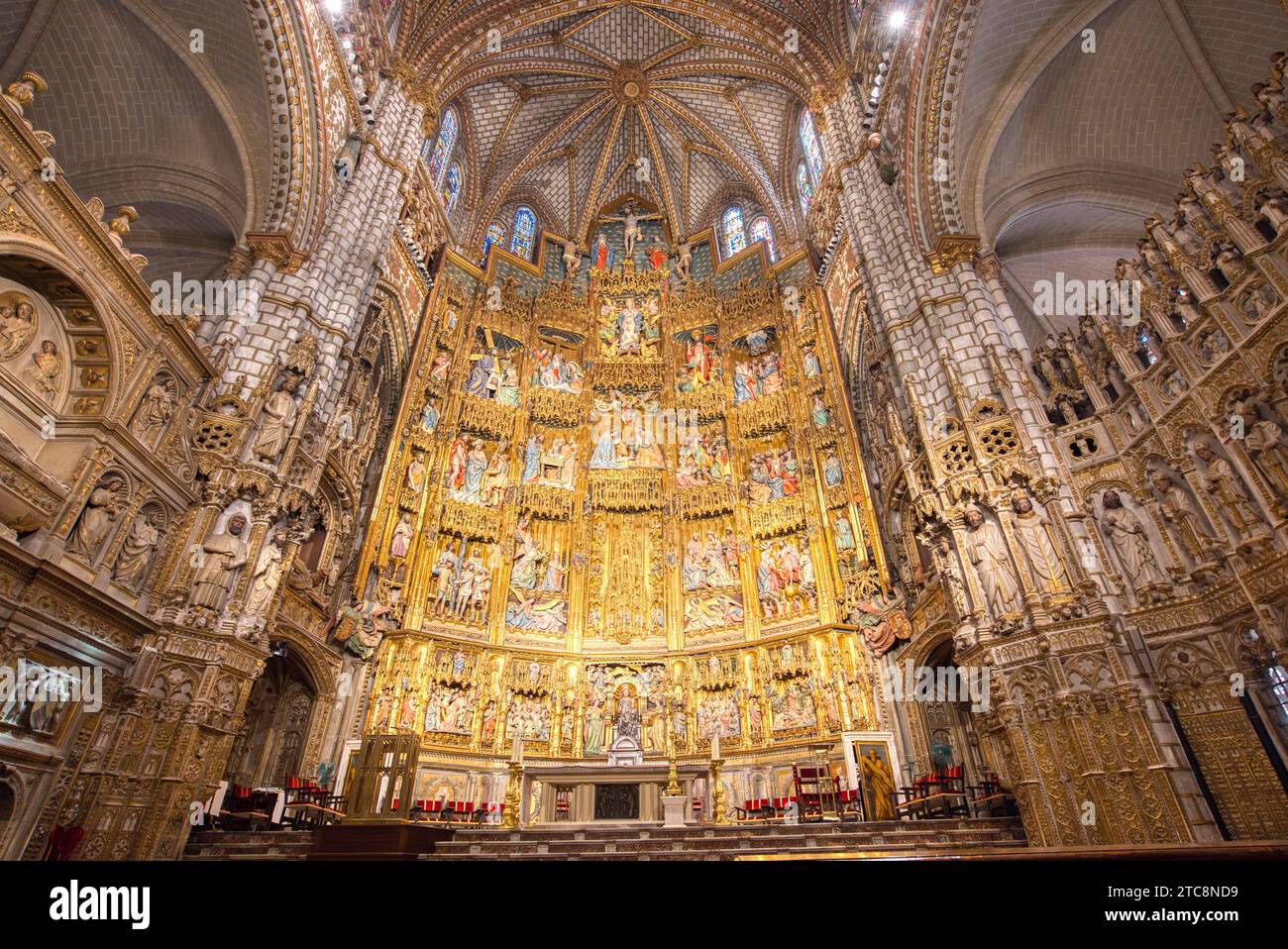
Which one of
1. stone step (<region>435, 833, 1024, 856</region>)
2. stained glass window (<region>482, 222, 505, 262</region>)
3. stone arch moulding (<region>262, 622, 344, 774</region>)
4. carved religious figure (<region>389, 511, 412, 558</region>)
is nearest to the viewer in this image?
stone step (<region>435, 833, 1024, 856</region>)

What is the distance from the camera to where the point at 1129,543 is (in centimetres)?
1020

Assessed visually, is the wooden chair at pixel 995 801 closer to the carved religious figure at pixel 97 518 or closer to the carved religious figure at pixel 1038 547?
the carved religious figure at pixel 1038 547

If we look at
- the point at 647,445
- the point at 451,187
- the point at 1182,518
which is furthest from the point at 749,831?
the point at 451,187

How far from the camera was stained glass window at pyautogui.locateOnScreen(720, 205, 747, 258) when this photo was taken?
27.4 m

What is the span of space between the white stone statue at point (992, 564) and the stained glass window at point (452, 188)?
21179mm

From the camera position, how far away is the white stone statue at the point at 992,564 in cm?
1033

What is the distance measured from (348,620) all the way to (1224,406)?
17.1 metres

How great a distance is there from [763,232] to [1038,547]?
2007cm

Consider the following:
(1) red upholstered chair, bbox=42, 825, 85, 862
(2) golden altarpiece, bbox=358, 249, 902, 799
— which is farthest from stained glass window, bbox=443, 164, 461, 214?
(1) red upholstered chair, bbox=42, 825, 85, 862

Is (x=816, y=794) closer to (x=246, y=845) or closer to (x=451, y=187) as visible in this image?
(x=246, y=845)

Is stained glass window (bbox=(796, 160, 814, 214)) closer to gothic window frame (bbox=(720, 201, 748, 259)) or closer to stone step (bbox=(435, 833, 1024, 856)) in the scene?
gothic window frame (bbox=(720, 201, 748, 259))

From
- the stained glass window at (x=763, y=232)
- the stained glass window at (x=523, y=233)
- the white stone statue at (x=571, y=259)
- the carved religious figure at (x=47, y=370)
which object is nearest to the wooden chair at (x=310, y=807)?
the carved religious figure at (x=47, y=370)

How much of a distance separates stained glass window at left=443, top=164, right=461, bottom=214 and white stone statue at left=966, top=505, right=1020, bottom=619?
2118 centimetres
